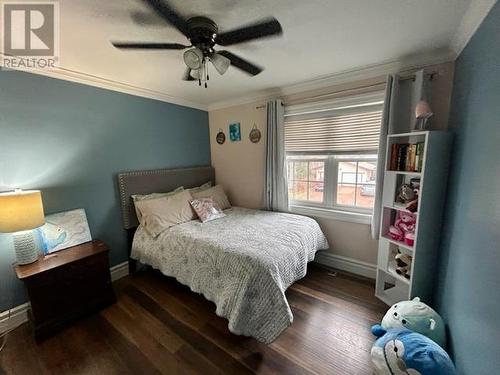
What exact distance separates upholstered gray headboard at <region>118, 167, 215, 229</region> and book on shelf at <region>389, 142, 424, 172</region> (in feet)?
8.44

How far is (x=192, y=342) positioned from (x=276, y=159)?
2136 mm

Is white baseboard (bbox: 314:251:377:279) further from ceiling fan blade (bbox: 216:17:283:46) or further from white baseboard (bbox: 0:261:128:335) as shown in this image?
white baseboard (bbox: 0:261:128:335)

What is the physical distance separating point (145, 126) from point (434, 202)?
315cm

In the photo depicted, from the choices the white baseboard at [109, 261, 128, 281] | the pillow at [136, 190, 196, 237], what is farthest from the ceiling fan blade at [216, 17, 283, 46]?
the white baseboard at [109, 261, 128, 281]

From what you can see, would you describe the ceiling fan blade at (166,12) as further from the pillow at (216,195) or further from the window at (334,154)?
the pillow at (216,195)

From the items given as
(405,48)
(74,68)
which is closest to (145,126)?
(74,68)

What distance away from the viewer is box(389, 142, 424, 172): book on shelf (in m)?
1.72

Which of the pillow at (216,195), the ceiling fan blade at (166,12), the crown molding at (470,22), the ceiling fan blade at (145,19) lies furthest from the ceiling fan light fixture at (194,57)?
the pillow at (216,195)

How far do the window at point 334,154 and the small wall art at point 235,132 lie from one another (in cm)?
78

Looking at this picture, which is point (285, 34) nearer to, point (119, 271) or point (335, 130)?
point (335, 130)

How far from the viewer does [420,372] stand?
1073mm

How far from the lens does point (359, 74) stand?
2.21 meters

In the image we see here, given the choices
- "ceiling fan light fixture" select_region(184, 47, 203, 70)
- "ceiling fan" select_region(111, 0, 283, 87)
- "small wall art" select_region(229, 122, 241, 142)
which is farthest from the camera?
"small wall art" select_region(229, 122, 241, 142)

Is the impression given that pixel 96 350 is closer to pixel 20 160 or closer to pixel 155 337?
pixel 155 337
